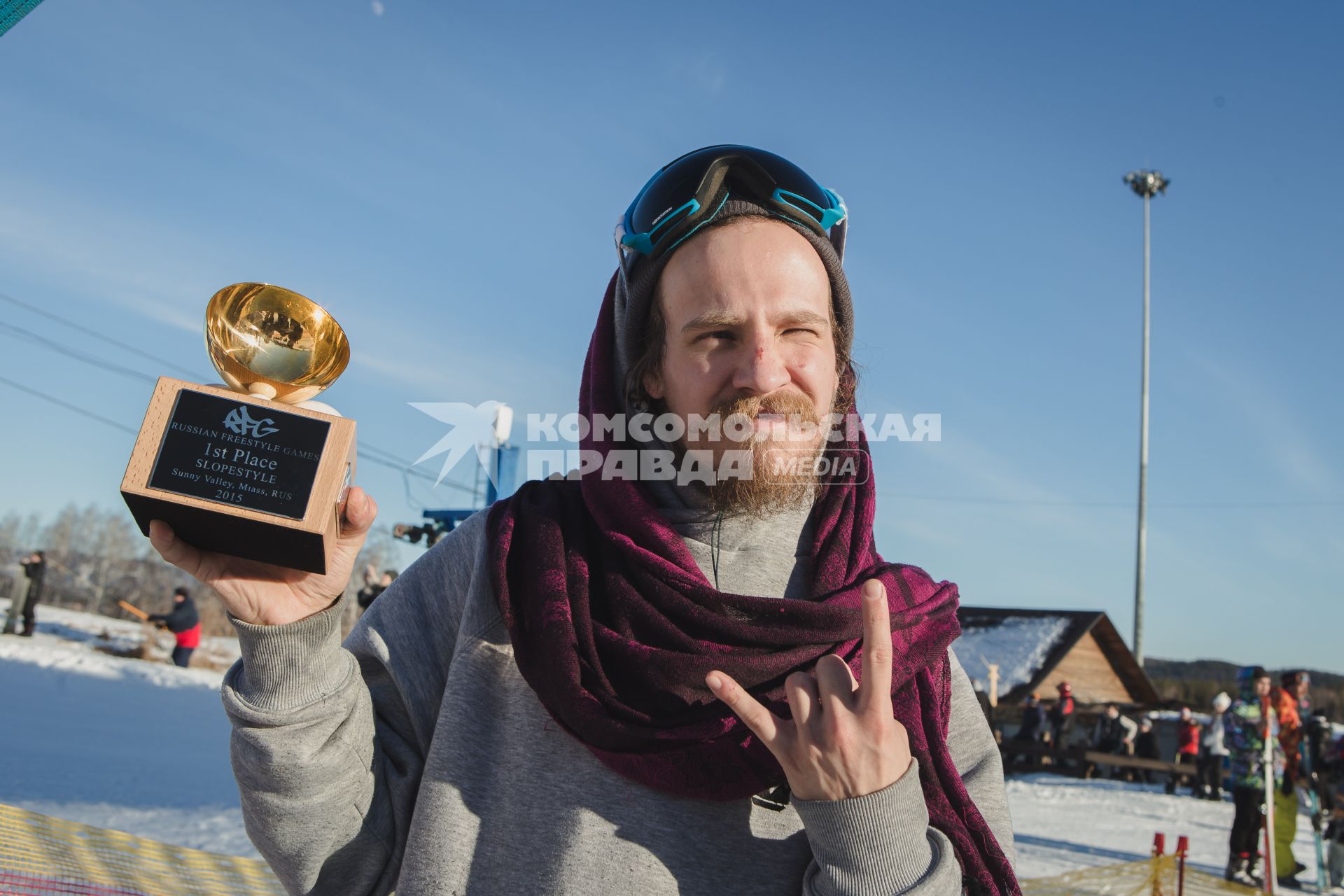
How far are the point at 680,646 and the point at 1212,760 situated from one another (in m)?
16.8

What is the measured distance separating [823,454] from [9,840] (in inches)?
119

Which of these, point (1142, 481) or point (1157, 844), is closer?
point (1157, 844)

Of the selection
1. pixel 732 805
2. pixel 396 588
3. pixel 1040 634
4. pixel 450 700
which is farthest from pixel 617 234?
pixel 1040 634

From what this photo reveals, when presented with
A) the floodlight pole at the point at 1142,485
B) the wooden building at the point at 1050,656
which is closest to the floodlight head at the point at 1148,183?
the floodlight pole at the point at 1142,485

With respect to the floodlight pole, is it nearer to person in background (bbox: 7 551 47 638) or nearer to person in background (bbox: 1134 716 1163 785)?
person in background (bbox: 1134 716 1163 785)

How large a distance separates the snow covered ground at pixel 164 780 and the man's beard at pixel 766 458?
15.6 ft

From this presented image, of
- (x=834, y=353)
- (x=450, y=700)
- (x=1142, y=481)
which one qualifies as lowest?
(x=450, y=700)

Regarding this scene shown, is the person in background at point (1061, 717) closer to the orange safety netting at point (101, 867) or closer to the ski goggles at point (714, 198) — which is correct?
the orange safety netting at point (101, 867)

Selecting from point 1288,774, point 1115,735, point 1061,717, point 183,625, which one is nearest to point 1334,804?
point 1288,774

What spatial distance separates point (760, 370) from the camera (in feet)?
5.71

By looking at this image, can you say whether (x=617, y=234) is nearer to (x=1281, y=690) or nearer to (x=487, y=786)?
(x=487, y=786)

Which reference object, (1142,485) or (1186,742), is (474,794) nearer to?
(1186,742)

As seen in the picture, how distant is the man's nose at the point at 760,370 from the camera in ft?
5.73

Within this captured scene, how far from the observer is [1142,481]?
33.8 metres
